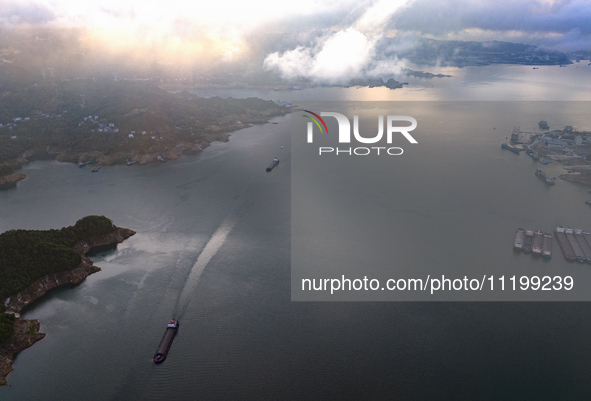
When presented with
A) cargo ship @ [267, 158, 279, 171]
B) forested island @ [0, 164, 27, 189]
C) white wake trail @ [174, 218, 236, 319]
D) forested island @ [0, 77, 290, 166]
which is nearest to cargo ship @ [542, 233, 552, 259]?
white wake trail @ [174, 218, 236, 319]

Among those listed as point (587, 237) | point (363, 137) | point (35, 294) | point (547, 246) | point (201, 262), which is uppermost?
point (363, 137)

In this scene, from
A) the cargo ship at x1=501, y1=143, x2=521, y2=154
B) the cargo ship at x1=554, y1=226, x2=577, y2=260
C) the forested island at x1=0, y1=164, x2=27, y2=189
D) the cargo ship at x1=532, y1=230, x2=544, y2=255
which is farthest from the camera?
the cargo ship at x1=501, y1=143, x2=521, y2=154

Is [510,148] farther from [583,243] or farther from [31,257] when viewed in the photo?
[31,257]

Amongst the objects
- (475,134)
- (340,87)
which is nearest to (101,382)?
(475,134)

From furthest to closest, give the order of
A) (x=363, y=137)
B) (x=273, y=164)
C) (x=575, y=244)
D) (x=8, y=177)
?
1. (x=363, y=137)
2. (x=273, y=164)
3. (x=8, y=177)
4. (x=575, y=244)

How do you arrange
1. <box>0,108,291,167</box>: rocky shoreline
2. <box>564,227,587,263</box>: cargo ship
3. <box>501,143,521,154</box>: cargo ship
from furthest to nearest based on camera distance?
<box>501,143,521,154</box>: cargo ship, <box>0,108,291,167</box>: rocky shoreline, <box>564,227,587,263</box>: cargo ship

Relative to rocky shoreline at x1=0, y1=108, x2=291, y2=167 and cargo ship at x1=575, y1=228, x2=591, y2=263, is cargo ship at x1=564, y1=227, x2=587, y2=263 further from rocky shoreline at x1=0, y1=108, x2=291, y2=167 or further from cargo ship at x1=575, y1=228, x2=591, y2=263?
rocky shoreline at x1=0, y1=108, x2=291, y2=167

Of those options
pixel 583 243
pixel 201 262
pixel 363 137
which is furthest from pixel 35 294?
pixel 363 137

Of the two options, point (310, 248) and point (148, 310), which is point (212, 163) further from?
point (148, 310)
